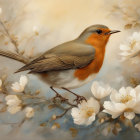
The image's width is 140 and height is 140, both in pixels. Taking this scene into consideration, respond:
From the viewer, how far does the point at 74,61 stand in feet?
3.44

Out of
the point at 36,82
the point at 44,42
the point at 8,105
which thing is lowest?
the point at 8,105

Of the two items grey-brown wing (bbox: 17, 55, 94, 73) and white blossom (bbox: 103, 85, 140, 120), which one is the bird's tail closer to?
grey-brown wing (bbox: 17, 55, 94, 73)

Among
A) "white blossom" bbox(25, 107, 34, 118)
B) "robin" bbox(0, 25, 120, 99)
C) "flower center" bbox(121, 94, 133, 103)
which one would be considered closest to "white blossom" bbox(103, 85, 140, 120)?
"flower center" bbox(121, 94, 133, 103)

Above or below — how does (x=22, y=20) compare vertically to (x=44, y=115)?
above

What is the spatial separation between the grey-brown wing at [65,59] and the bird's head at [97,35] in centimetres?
3

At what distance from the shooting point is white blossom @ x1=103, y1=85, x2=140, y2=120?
1000 millimetres

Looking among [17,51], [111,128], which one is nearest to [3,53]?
[17,51]

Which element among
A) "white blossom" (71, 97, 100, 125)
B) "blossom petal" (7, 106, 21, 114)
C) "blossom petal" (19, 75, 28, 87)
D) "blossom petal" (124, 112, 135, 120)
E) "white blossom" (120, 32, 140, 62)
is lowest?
"blossom petal" (7, 106, 21, 114)

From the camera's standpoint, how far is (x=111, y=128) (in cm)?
104

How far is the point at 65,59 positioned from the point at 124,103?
11.2 inches

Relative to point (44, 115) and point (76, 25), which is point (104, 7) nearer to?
Answer: point (76, 25)

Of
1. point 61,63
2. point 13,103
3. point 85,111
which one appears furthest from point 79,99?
point 13,103

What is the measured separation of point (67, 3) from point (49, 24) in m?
0.12

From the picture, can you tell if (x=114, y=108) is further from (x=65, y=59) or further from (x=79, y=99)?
(x=65, y=59)
